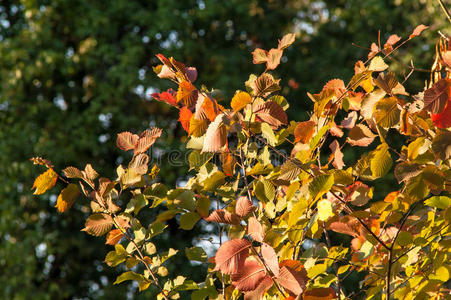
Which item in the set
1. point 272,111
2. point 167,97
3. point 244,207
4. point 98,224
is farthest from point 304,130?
point 98,224

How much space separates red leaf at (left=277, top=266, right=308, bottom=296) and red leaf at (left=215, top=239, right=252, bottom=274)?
0.27ft

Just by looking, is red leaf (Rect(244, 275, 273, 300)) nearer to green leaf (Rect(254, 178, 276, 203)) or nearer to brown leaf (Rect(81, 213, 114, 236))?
green leaf (Rect(254, 178, 276, 203))

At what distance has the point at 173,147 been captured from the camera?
5.38 meters

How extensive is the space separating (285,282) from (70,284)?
509 cm

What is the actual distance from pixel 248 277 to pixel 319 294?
197 mm

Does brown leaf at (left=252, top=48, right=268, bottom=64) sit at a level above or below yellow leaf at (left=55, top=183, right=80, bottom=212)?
above

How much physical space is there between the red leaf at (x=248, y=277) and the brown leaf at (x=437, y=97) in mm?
433

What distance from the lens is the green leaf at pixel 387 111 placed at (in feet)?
3.29

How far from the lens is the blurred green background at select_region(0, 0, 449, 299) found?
5164mm

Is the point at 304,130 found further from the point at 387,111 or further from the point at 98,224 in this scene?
the point at 98,224

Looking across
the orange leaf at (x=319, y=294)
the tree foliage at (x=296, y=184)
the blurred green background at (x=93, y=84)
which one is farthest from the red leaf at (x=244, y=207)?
the blurred green background at (x=93, y=84)

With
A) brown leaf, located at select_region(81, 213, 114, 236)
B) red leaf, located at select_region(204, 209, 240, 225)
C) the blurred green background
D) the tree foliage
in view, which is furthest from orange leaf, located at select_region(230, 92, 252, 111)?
the blurred green background

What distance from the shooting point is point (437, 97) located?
91 centimetres

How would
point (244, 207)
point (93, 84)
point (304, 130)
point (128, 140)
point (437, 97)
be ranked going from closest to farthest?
point (437, 97) < point (244, 207) < point (304, 130) < point (128, 140) < point (93, 84)
